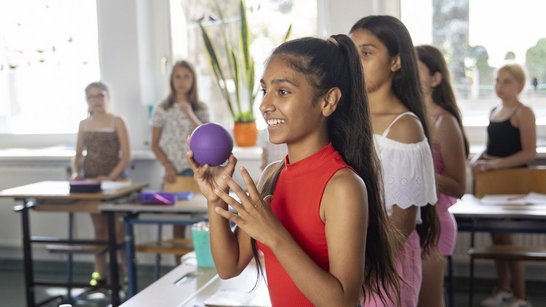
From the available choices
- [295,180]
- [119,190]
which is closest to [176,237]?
[119,190]

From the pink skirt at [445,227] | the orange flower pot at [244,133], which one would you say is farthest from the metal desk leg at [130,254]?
the pink skirt at [445,227]

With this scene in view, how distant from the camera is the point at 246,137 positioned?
5.16m

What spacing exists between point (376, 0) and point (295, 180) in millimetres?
3695

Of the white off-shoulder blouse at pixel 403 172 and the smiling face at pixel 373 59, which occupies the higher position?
the smiling face at pixel 373 59

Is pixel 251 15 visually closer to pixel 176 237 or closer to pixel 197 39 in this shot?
pixel 197 39

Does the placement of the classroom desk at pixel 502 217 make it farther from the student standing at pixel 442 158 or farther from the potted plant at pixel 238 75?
the potted plant at pixel 238 75

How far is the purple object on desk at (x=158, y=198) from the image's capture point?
13.0 ft

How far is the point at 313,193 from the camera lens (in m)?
1.34

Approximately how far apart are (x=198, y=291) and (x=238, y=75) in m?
3.15

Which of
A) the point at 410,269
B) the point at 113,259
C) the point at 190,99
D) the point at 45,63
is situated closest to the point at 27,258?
the point at 113,259

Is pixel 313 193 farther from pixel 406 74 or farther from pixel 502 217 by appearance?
pixel 502 217

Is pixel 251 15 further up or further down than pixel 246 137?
further up

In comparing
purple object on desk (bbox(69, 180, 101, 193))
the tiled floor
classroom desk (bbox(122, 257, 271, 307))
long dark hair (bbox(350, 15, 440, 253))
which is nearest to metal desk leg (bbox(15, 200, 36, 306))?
the tiled floor

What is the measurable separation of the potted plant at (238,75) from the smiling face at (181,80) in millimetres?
247
